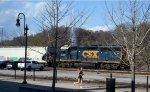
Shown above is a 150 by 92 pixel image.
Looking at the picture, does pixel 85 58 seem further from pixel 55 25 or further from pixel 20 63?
pixel 55 25

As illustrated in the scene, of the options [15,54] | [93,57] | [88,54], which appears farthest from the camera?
[15,54]

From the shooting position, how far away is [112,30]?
67.4 feet

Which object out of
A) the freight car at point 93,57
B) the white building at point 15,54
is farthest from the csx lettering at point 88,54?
the white building at point 15,54

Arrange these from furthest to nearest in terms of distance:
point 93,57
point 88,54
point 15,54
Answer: point 15,54
point 88,54
point 93,57

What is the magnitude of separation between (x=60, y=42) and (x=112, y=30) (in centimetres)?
505

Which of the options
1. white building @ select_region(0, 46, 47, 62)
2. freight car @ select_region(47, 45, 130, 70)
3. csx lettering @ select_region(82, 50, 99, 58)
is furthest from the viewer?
white building @ select_region(0, 46, 47, 62)

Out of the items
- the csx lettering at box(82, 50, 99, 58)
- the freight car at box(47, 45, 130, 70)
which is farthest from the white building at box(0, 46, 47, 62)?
the csx lettering at box(82, 50, 99, 58)

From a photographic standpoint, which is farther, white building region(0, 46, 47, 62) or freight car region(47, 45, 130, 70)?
white building region(0, 46, 47, 62)

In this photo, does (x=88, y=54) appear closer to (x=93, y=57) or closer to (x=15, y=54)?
(x=93, y=57)

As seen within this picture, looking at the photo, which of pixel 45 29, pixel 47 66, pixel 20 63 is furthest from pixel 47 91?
pixel 47 66

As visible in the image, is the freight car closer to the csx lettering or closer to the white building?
the csx lettering

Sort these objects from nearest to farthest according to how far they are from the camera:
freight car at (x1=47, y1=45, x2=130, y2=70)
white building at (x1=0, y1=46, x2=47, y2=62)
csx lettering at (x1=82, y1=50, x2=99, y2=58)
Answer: freight car at (x1=47, y1=45, x2=130, y2=70), csx lettering at (x1=82, y1=50, x2=99, y2=58), white building at (x1=0, y1=46, x2=47, y2=62)

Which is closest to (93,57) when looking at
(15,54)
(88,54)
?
(88,54)

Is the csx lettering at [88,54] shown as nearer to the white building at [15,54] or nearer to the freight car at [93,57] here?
the freight car at [93,57]
